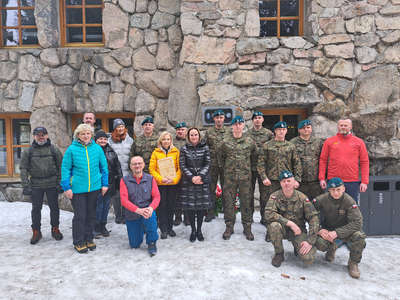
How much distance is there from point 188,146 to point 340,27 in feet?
11.0

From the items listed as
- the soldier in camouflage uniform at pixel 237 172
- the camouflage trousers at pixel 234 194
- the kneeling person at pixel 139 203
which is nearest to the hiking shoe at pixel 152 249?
the kneeling person at pixel 139 203

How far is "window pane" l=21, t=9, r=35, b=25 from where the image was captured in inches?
218

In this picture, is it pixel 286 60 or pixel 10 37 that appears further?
pixel 10 37

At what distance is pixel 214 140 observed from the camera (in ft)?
13.9

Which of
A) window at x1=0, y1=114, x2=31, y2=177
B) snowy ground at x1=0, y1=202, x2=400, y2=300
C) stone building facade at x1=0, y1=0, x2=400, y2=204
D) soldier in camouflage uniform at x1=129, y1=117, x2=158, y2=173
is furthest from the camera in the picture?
window at x1=0, y1=114, x2=31, y2=177

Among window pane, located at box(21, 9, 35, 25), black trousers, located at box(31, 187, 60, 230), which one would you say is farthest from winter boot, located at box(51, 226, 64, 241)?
window pane, located at box(21, 9, 35, 25)

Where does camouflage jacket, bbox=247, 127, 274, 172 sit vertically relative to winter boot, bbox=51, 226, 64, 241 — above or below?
above

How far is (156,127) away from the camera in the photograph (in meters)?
5.25

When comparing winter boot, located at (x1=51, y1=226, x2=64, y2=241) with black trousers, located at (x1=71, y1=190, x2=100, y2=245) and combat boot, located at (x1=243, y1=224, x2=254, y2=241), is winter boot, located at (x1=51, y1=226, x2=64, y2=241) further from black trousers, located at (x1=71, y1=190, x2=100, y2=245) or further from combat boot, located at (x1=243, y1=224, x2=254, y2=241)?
combat boot, located at (x1=243, y1=224, x2=254, y2=241)

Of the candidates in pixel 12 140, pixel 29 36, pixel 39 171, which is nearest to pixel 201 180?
pixel 39 171

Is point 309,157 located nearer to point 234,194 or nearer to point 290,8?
point 234,194

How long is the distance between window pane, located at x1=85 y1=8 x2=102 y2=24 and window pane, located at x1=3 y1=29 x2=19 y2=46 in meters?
1.41

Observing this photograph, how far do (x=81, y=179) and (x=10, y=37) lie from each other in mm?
4054

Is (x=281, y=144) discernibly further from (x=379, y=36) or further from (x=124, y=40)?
(x=124, y=40)
